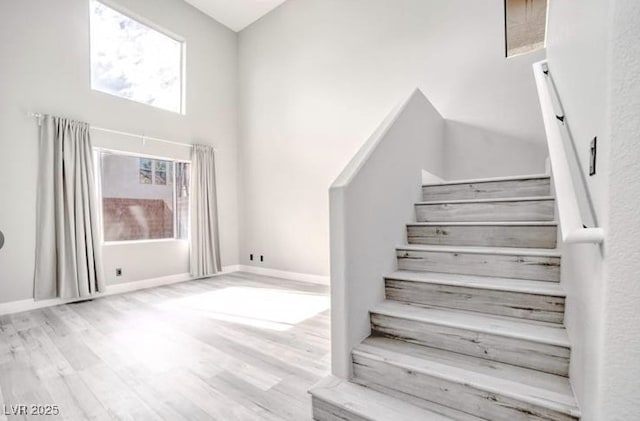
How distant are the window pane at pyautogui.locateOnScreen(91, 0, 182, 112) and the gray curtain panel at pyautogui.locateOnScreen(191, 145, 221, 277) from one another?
928 millimetres

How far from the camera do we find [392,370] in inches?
58.0

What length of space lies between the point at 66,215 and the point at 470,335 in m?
4.40

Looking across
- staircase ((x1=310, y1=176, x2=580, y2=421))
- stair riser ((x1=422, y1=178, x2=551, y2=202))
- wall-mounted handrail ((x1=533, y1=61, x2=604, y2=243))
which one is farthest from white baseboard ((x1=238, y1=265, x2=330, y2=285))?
wall-mounted handrail ((x1=533, y1=61, x2=604, y2=243))

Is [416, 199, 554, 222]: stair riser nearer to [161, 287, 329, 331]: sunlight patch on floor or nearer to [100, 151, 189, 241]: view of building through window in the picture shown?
[161, 287, 329, 331]: sunlight patch on floor

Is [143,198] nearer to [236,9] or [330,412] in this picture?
[236,9]

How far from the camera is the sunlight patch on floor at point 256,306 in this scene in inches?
114

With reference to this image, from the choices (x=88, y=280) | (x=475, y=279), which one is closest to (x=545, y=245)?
(x=475, y=279)

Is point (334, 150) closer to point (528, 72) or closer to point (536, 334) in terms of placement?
point (528, 72)

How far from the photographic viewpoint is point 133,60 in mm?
4309

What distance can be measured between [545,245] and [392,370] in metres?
1.32

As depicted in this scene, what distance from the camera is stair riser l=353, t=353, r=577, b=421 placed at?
1.17 m

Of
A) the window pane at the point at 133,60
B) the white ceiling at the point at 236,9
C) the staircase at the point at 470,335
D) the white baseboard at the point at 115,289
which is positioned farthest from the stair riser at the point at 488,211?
the white ceiling at the point at 236,9

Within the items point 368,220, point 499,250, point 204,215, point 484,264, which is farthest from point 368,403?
point 204,215

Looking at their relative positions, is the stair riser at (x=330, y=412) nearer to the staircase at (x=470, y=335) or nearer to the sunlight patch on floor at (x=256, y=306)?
the staircase at (x=470, y=335)
